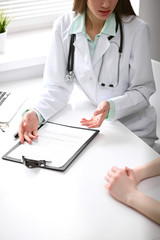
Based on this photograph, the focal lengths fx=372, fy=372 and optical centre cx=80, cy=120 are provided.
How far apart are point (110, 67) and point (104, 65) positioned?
0.03 m

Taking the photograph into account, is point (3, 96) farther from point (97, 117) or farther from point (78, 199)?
point (78, 199)

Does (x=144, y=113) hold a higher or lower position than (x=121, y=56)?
lower

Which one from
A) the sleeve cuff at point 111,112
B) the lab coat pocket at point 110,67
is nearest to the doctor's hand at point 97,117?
the sleeve cuff at point 111,112

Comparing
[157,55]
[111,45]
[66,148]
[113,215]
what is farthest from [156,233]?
[157,55]

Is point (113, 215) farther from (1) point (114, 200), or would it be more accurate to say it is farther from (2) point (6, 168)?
(2) point (6, 168)

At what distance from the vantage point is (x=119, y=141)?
1.40 meters

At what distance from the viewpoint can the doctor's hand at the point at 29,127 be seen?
1.43 m

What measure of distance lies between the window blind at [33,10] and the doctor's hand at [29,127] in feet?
3.53

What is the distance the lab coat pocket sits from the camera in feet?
5.32

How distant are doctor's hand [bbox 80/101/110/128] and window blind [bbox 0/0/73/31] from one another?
1175 mm

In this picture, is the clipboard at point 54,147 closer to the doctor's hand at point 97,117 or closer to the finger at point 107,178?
the doctor's hand at point 97,117

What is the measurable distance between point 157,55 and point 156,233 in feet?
4.49

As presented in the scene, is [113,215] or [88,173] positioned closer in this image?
[113,215]

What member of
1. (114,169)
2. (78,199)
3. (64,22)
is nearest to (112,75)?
(64,22)
